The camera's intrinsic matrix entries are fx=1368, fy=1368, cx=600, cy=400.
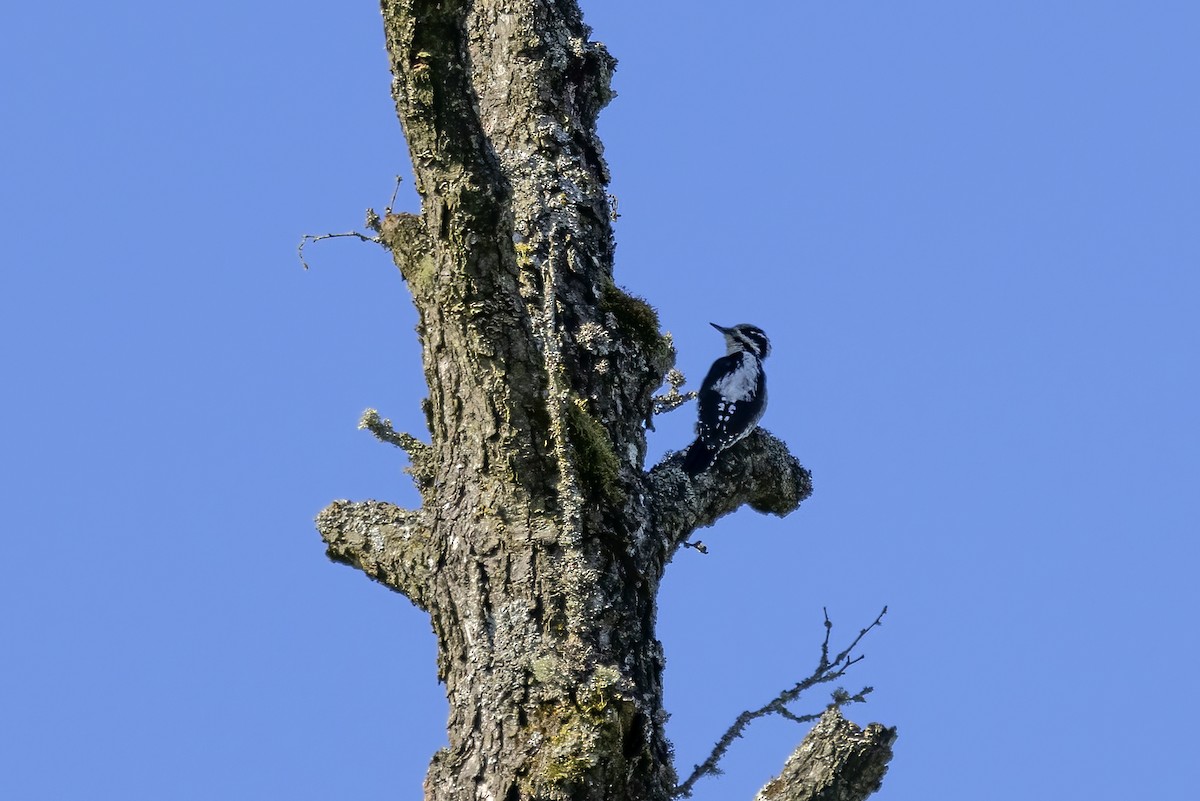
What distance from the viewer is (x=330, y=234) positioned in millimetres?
4188

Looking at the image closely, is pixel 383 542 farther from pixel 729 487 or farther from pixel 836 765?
pixel 836 765

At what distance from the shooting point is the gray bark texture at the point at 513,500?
3.17 meters

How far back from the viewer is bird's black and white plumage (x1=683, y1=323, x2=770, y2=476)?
14.9 ft

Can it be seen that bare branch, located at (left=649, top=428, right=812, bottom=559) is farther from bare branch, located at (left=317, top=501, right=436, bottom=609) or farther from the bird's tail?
bare branch, located at (left=317, top=501, right=436, bottom=609)

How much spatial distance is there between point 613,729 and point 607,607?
35 centimetres

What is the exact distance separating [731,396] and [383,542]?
11.1 ft

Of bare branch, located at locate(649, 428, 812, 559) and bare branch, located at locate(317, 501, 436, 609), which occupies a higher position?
bare branch, located at locate(649, 428, 812, 559)

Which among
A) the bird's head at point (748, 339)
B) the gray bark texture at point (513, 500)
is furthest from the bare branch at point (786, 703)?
the bird's head at point (748, 339)

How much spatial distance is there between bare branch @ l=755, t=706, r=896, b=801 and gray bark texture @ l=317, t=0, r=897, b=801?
0.13 feet

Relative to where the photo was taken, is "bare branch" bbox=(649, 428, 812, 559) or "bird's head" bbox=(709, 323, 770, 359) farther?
"bird's head" bbox=(709, 323, 770, 359)

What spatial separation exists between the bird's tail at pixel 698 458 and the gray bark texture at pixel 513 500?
0.33ft

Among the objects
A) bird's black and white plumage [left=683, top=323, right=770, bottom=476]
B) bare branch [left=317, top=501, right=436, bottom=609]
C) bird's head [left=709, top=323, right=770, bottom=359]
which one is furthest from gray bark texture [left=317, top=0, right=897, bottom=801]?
bird's head [left=709, top=323, right=770, bottom=359]

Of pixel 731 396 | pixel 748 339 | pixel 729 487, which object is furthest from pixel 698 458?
pixel 748 339

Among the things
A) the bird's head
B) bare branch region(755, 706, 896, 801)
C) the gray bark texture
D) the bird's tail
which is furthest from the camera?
the bird's head
